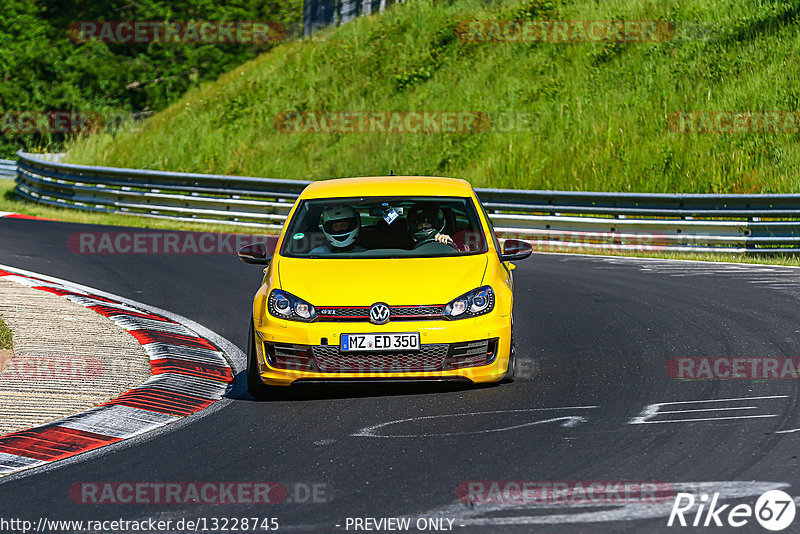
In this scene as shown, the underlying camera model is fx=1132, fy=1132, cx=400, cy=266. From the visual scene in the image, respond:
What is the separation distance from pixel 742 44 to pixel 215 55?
2163cm

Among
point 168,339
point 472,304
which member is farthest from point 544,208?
point 472,304

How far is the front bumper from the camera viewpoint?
25.2 ft

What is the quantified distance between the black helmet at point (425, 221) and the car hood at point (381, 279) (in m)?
0.65

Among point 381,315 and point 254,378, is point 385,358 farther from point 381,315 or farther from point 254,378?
point 254,378

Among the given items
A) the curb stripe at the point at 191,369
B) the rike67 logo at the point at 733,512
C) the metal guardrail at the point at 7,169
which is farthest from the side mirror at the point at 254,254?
the metal guardrail at the point at 7,169

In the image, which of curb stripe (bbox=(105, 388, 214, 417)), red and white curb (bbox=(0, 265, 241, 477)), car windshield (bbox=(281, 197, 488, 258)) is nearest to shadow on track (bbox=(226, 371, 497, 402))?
curb stripe (bbox=(105, 388, 214, 417))

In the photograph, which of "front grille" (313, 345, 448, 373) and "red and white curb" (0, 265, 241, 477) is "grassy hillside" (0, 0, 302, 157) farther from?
"front grille" (313, 345, 448, 373)

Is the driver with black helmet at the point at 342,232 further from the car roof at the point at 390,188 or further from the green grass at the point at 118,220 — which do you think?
the green grass at the point at 118,220

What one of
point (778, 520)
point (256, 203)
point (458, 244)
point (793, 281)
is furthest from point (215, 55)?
point (778, 520)

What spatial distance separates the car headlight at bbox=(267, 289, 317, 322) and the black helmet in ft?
4.88

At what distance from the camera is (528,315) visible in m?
11.7

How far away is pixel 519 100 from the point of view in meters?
27.5

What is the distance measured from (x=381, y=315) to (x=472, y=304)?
26.3 inches

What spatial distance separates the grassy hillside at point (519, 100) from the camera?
22.6 meters
